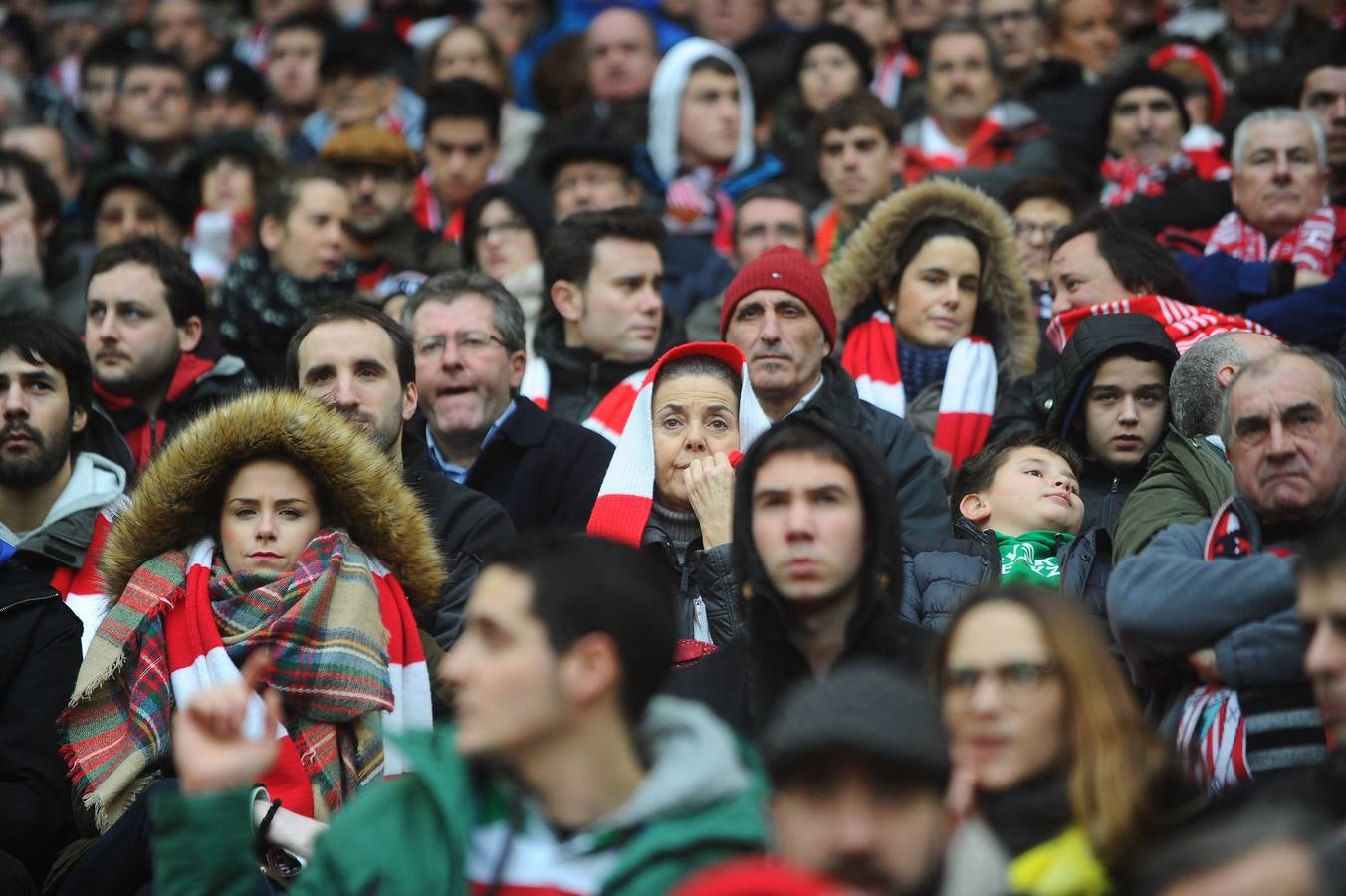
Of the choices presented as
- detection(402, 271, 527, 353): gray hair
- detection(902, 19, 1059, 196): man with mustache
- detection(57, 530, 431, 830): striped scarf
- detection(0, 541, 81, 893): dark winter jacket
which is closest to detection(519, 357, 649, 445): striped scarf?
detection(402, 271, 527, 353): gray hair

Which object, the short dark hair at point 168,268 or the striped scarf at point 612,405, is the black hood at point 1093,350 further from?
the short dark hair at point 168,268

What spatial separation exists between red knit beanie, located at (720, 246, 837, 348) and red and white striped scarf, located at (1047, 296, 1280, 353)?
94 cm

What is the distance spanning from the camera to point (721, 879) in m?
3.21

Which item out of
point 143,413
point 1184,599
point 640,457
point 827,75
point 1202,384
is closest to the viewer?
point 1184,599

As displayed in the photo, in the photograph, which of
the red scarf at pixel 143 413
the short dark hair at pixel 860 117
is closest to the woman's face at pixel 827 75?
the short dark hair at pixel 860 117

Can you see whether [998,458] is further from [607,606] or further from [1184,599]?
[607,606]

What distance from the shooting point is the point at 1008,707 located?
3832mm

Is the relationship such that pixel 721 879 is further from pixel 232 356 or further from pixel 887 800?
pixel 232 356

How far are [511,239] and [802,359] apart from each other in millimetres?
2615

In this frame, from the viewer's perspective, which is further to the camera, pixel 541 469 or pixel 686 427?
pixel 541 469

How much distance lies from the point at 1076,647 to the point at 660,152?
717 centimetres

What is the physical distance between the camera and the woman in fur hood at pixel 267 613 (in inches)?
210

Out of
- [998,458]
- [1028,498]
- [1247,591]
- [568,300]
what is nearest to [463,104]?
[568,300]

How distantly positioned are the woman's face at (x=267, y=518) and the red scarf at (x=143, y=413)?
2049 mm
